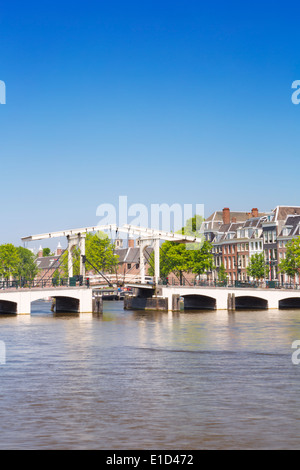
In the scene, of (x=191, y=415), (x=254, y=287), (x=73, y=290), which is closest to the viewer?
(x=191, y=415)

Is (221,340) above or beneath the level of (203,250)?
beneath

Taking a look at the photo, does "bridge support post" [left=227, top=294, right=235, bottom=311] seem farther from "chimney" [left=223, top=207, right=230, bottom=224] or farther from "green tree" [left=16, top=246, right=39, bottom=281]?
"green tree" [left=16, top=246, right=39, bottom=281]

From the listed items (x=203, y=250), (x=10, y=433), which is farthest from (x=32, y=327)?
(x=203, y=250)

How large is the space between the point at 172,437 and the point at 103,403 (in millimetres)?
3754

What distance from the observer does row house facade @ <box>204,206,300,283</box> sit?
87562 millimetres

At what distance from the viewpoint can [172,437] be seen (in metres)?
13.6

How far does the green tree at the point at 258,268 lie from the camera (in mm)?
87688

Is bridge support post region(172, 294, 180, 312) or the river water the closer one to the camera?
the river water

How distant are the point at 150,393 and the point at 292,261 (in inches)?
2423

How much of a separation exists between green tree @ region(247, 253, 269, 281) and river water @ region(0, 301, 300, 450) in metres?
53.2

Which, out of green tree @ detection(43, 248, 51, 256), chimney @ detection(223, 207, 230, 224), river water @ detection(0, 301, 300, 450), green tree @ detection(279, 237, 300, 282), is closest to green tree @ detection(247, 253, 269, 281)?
green tree @ detection(279, 237, 300, 282)
